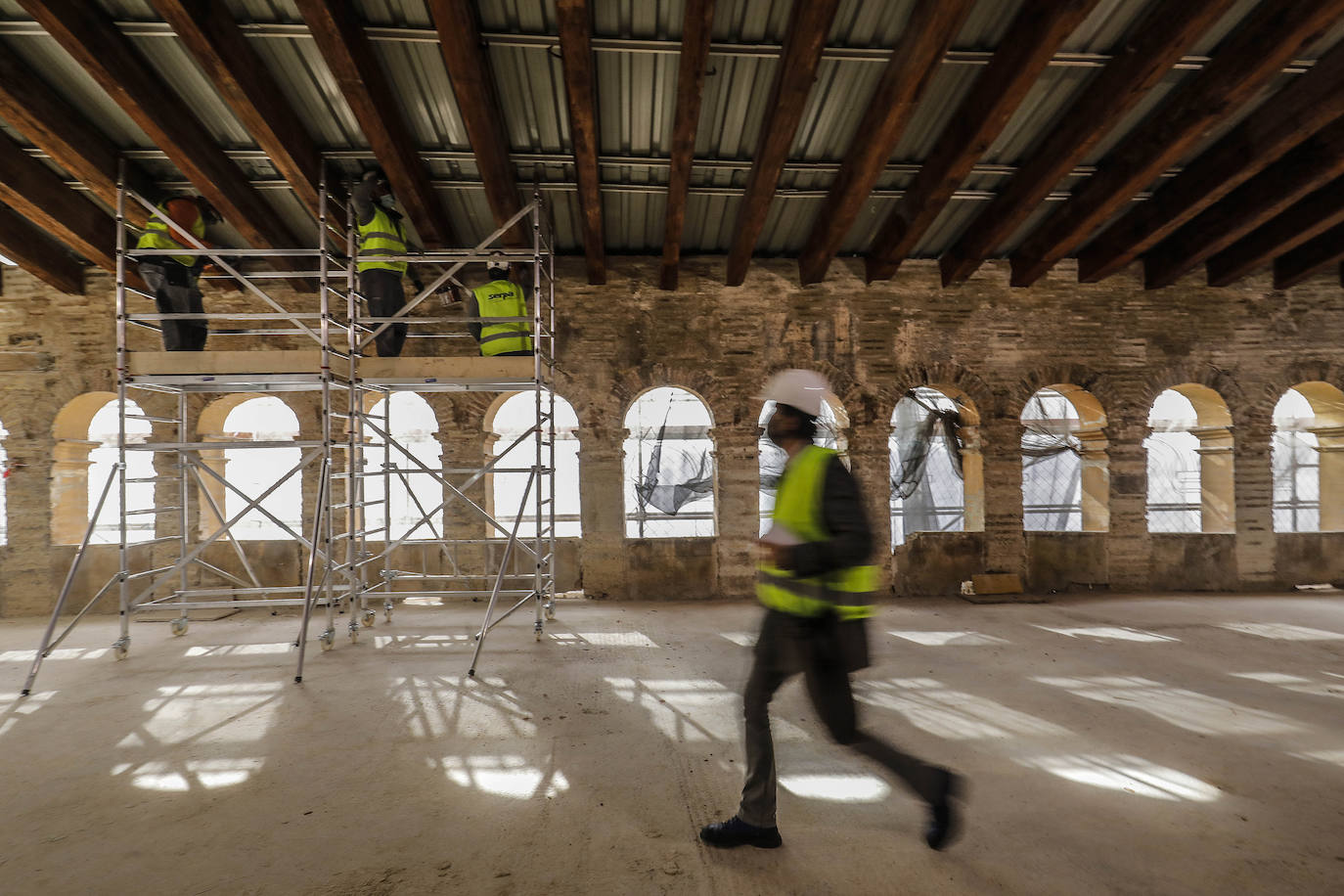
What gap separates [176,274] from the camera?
5.68 metres

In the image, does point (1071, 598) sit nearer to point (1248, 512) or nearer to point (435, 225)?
point (1248, 512)

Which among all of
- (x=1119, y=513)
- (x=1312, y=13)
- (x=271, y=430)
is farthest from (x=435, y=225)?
(x=1119, y=513)

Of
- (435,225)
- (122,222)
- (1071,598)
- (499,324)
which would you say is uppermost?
(435,225)

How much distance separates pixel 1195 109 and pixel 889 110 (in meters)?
2.81

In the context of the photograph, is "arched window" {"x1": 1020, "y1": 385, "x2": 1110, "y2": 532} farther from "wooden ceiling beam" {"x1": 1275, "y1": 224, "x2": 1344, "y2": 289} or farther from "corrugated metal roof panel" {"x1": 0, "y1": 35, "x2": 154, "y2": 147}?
"corrugated metal roof panel" {"x1": 0, "y1": 35, "x2": 154, "y2": 147}

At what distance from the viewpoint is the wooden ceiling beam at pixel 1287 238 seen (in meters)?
6.83

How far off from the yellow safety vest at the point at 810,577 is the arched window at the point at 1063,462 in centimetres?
730

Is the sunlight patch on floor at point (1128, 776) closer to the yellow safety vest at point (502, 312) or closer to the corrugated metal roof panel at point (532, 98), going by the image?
the yellow safety vest at point (502, 312)

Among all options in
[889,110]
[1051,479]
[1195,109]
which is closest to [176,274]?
[889,110]

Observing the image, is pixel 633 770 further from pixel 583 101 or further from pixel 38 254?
pixel 38 254

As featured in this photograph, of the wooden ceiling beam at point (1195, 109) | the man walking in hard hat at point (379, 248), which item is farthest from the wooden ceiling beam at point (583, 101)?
the wooden ceiling beam at point (1195, 109)

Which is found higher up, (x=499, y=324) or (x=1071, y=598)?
(x=499, y=324)

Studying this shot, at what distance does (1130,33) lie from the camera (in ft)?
16.7

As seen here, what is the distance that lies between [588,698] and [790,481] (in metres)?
2.70
